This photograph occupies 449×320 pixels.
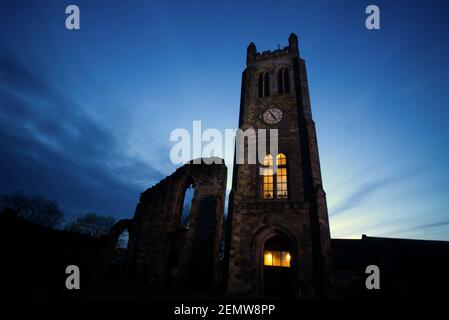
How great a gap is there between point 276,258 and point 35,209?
48053 mm

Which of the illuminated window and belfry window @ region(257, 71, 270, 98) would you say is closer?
the illuminated window

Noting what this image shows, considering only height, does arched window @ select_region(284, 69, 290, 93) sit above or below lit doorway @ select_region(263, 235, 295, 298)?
above

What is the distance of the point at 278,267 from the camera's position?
431 inches

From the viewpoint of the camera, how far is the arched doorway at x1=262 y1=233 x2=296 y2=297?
10.3 meters

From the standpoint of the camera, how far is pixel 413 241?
881 inches

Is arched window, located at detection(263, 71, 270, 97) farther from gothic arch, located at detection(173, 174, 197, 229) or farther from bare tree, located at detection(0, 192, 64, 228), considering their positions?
bare tree, located at detection(0, 192, 64, 228)

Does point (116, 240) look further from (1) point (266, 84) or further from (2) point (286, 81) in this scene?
(2) point (286, 81)

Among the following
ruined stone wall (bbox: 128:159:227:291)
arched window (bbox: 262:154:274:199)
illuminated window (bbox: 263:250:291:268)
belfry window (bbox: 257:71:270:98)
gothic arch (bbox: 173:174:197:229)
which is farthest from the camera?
belfry window (bbox: 257:71:270:98)

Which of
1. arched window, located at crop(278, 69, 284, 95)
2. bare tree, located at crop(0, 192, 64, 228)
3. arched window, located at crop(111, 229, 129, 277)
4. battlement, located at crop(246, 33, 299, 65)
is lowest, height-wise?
arched window, located at crop(111, 229, 129, 277)

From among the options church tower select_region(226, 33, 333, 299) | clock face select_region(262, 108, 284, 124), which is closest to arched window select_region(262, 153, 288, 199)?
church tower select_region(226, 33, 333, 299)

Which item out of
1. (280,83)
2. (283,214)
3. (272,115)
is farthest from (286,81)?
(283,214)

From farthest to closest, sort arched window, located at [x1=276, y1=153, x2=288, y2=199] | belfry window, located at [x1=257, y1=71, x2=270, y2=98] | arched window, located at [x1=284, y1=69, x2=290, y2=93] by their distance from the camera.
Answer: belfry window, located at [x1=257, y1=71, x2=270, y2=98], arched window, located at [x1=284, y1=69, x2=290, y2=93], arched window, located at [x1=276, y1=153, x2=288, y2=199]
